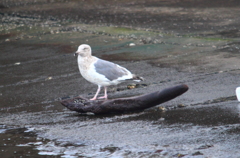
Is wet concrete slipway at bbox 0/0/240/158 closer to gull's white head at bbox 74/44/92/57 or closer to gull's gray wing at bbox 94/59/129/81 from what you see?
gull's gray wing at bbox 94/59/129/81

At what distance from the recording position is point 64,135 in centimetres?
517

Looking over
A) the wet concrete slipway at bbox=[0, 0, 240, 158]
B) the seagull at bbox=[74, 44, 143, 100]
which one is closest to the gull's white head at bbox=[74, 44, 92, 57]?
the seagull at bbox=[74, 44, 143, 100]

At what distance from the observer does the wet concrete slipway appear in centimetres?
476

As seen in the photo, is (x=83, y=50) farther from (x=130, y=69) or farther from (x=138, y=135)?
(x=138, y=135)

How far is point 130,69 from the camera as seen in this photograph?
26.5 feet

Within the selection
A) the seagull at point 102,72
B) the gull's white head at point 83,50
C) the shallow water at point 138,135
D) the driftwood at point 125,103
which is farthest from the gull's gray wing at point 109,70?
the shallow water at point 138,135

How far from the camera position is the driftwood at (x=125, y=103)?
5.33 m

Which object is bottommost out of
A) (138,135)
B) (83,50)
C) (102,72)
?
(138,135)

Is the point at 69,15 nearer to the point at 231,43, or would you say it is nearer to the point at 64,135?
the point at 231,43

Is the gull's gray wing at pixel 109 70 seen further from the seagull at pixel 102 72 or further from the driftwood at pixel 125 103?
the driftwood at pixel 125 103

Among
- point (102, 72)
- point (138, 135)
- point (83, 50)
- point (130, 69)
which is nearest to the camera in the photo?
point (138, 135)

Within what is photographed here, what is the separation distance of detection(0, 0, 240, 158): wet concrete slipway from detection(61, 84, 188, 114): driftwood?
109 millimetres

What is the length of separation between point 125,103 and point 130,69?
2.53 meters

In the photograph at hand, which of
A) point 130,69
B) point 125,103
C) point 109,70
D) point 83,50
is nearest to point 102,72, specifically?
point 109,70
